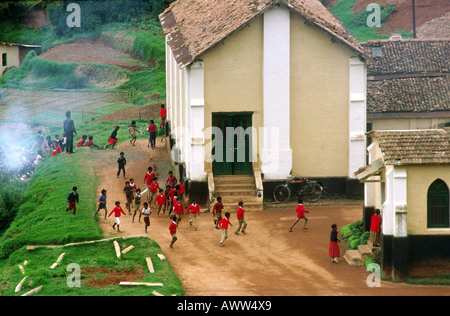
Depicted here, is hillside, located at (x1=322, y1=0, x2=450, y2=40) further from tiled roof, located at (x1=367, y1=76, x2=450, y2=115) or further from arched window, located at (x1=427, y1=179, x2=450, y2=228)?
arched window, located at (x1=427, y1=179, x2=450, y2=228)

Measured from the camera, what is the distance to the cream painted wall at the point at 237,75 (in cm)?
3428

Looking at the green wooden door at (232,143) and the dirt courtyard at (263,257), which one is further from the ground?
the green wooden door at (232,143)

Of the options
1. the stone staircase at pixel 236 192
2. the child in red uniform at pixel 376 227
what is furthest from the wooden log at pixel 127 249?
the child in red uniform at pixel 376 227

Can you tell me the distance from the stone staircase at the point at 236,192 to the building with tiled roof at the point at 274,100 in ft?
0.75

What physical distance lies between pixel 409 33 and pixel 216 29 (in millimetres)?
35072

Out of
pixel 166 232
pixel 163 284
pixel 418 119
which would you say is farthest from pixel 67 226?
pixel 418 119

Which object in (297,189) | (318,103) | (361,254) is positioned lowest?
(361,254)

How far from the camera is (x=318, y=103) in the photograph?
3481 centimetres

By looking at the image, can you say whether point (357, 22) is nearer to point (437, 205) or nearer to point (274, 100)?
point (274, 100)

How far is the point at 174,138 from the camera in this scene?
40469mm

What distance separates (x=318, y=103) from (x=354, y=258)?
32.7 ft

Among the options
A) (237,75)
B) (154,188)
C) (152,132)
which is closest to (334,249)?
(154,188)

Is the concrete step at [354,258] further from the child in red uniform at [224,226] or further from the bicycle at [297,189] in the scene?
the bicycle at [297,189]

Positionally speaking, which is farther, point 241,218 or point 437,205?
point 241,218
